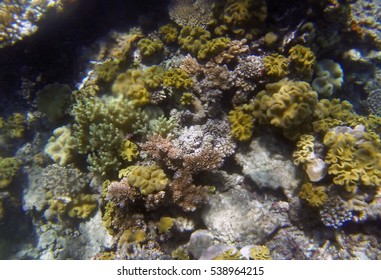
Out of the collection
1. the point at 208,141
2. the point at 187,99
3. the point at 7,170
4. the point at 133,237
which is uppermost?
the point at 187,99

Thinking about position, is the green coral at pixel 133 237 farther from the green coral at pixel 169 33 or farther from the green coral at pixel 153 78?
the green coral at pixel 169 33

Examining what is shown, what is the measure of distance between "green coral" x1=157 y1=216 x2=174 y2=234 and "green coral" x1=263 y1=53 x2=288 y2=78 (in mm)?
3220

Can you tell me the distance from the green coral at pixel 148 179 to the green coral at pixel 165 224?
530 mm

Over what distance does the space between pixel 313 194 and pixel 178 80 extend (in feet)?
10.3

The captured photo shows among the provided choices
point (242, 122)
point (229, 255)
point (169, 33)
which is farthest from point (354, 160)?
point (169, 33)

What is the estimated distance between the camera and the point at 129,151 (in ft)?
16.5

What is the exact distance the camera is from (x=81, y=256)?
18.7ft

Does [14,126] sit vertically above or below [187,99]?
below

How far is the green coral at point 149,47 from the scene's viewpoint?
230 inches

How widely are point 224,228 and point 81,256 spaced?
3166mm

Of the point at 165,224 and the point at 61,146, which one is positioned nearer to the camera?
the point at 165,224

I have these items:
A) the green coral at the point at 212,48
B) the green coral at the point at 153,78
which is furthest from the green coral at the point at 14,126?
the green coral at the point at 212,48

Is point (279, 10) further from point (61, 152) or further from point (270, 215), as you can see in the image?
point (61, 152)

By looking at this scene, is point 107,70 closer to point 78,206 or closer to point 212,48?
point 212,48
